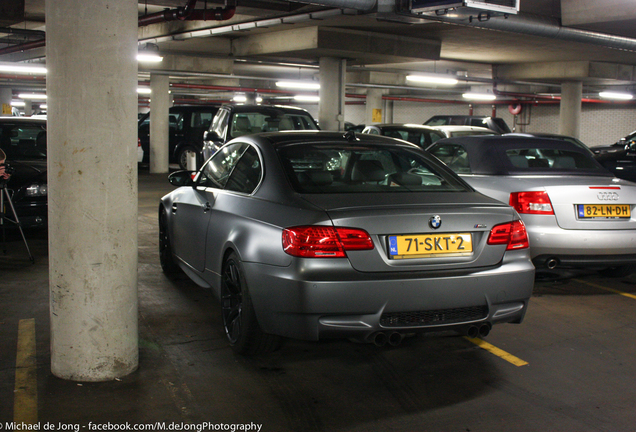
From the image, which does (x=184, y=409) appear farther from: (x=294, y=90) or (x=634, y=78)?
(x=294, y=90)

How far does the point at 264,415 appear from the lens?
11.0 feet

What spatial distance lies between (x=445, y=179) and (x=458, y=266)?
99 cm

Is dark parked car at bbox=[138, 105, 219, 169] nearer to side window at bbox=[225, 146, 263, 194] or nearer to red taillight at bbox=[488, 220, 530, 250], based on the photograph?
side window at bbox=[225, 146, 263, 194]

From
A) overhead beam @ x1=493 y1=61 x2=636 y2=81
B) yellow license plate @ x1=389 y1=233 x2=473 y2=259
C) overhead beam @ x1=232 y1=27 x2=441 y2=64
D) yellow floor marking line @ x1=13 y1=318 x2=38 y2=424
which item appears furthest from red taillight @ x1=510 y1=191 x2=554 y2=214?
overhead beam @ x1=493 y1=61 x2=636 y2=81

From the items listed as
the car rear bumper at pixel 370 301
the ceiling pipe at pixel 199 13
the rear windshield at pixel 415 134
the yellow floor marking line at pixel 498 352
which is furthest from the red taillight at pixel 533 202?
the rear windshield at pixel 415 134

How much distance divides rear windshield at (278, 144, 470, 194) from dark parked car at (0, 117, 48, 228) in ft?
13.8

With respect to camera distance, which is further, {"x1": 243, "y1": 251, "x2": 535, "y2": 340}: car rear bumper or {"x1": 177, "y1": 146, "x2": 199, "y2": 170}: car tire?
{"x1": 177, "y1": 146, "x2": 199, "y2": 170}: car tire

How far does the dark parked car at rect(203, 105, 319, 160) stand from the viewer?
38.8 feet

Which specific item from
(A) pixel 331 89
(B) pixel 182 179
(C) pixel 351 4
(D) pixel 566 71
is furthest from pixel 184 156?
(B) pixel 182 179

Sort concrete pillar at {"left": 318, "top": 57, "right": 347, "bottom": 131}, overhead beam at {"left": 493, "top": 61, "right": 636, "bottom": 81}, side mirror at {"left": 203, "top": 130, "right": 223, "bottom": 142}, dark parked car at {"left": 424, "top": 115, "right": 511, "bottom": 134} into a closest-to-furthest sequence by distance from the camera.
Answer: side mirror at {"left": 203, "top": 130, "right": 223, "bottom": 142} → concrete pillar at {"left": 318, "top": 57, "right": 347, "bottom": 131} → overhead beam at {"left": 493, "top": 61, "right": 636, "bottom": 81} → dark parked car at {"left": 424, "top": 115, "right": 511, "bottom": 134}

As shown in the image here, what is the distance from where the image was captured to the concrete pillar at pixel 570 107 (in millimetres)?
24797

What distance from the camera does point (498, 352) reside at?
443cm

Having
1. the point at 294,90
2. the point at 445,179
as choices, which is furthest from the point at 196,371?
the point at 294,90

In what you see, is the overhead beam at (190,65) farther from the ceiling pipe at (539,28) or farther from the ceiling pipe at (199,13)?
the ceiling pipe at (539,28)
